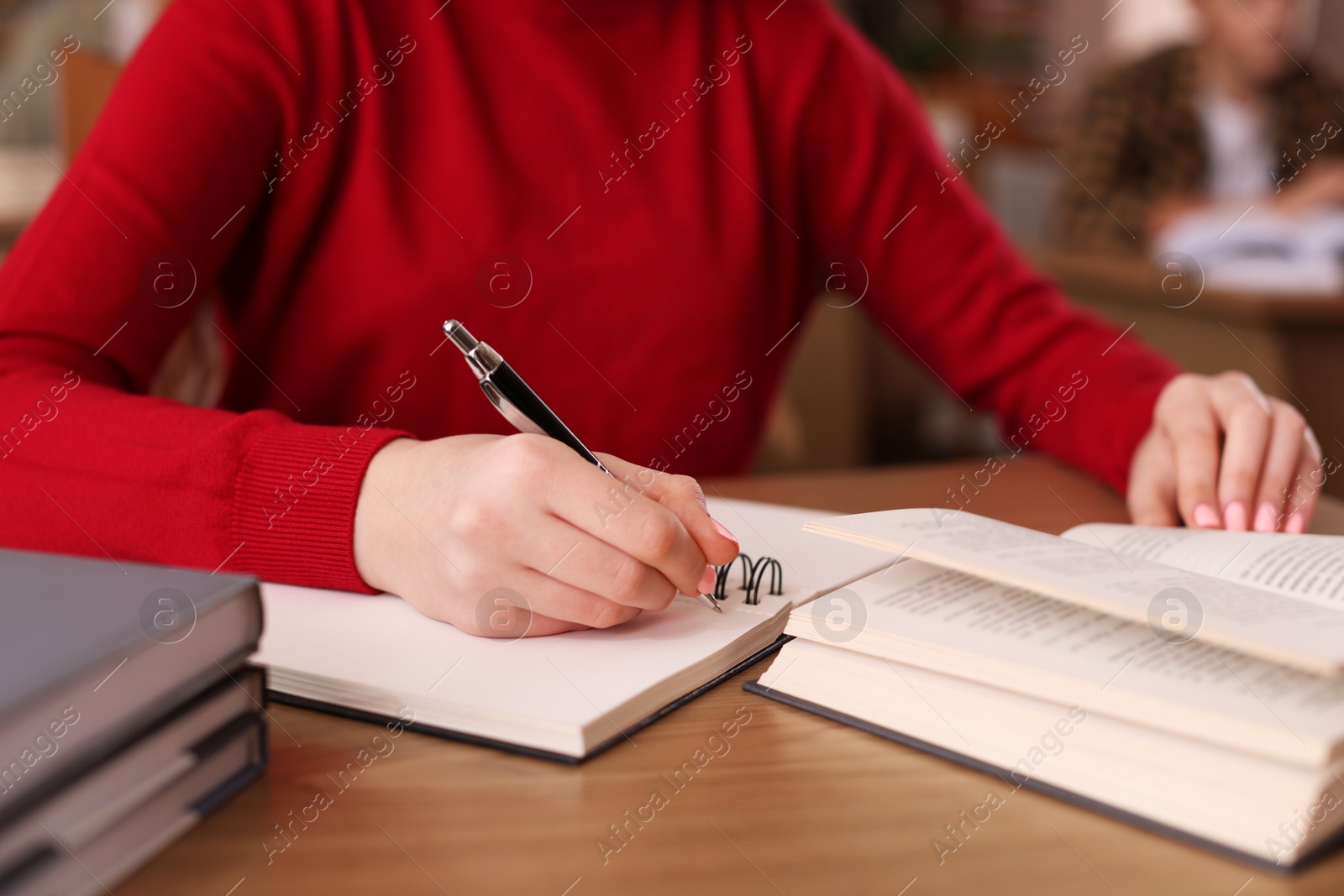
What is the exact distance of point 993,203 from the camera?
2.95 meters

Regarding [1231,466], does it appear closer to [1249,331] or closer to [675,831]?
[675,831]

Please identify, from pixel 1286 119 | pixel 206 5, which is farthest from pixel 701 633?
pixel 1286 119

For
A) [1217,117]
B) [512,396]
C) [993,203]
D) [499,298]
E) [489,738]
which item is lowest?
[489,738]

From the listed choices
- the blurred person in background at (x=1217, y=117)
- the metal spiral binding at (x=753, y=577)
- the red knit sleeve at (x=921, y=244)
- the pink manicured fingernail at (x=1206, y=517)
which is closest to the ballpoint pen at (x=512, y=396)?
the metal spiral binding at (x=753, y=577)

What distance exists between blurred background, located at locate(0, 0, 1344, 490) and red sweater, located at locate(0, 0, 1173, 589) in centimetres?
10

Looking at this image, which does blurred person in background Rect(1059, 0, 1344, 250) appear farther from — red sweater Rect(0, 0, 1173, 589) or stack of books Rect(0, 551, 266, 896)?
stack of books Rect(0, 551, 266, 896)

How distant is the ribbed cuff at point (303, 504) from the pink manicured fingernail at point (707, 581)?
177 mm

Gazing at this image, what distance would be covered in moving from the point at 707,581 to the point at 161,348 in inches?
19.1

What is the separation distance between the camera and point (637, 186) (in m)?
0.96

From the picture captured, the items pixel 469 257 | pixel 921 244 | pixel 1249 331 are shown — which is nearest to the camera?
pixel 469 257

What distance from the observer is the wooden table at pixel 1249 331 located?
1.76 metres

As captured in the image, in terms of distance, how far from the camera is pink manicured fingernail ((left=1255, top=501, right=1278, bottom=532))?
70cm

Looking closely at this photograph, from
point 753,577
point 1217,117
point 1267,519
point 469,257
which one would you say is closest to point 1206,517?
point 1267,519

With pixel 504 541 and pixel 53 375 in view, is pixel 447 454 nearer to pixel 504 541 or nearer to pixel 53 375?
pixel 504 541
